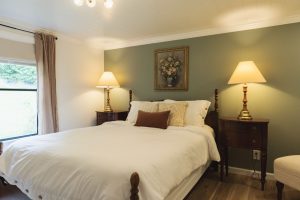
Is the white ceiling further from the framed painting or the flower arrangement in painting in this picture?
the flower arrangement in painting

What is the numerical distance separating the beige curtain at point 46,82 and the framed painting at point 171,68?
1793mm

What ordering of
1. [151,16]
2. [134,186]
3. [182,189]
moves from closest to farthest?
[134,186], [182,189], [151,16]

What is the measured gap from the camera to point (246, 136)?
2.70 meters

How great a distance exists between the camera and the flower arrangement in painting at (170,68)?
11.9 ft

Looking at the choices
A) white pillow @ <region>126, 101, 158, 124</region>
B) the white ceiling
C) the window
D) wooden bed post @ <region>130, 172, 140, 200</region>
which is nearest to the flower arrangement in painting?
the white ceiling

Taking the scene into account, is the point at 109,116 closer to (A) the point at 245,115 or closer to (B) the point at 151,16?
(B) the point at 151,16

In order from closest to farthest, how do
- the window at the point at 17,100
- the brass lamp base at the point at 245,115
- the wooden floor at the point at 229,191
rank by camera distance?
the wooden floor at the point at 229,191, the brass lamp base at the point at 245,115, the window at the point at 17,100

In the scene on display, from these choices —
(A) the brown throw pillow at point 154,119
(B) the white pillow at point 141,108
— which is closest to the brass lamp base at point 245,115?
(A) the brown throw pillow at point 154,119

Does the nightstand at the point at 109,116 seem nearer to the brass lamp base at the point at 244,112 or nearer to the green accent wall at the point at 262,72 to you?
the green accent wall at the point at 262,72

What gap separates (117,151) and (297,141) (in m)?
2.47

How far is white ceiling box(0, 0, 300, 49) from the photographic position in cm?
243

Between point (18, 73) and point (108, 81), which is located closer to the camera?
point (18, 73)

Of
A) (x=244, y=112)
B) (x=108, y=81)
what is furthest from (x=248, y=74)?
(x=108, y=81)

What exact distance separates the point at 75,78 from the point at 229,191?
317cm
